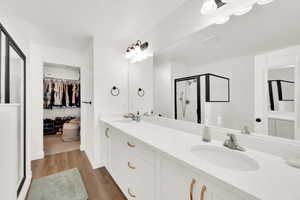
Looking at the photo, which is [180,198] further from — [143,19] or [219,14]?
[143,19]

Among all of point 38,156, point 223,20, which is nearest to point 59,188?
point 38,156

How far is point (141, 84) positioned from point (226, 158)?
167cm

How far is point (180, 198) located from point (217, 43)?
126cm

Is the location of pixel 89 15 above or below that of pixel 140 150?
above

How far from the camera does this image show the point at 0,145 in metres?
0.77

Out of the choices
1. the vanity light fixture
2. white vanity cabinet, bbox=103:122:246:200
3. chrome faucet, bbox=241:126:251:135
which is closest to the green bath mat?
white vanity cabinet, bbox=103:122:246:200

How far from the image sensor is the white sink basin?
82 centimetres

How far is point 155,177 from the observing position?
1017 millimetres

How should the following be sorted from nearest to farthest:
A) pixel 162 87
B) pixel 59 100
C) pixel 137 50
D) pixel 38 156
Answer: pixel 162 87 < pixel 137 50 < pixel 38 156 < pixel 59 100

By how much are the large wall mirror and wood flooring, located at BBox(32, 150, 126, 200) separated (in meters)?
1.35

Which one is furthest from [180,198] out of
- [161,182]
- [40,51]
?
[40,51]

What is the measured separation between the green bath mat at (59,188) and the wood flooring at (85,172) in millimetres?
91

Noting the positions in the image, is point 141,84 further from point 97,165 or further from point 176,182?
point 176,182

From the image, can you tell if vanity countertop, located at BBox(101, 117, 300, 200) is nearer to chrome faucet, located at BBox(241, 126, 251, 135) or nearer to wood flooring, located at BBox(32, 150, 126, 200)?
chrome faucet, located at BBox(241, 126, 251, 135)
